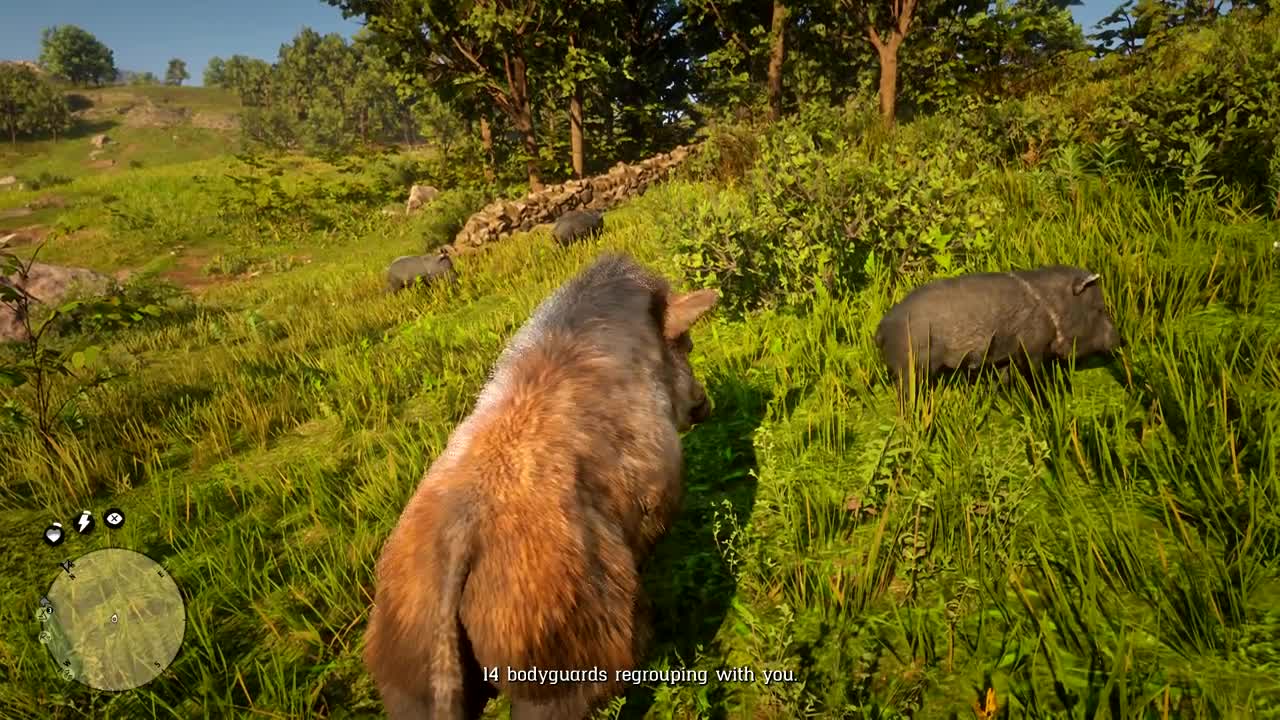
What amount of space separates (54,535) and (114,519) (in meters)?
0.53

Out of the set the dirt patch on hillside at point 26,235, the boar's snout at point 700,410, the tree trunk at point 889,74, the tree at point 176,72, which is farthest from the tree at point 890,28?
the tree at point 176,72

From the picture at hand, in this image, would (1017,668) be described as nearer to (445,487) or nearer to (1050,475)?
(1050,475)

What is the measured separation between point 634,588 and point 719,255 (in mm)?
4022

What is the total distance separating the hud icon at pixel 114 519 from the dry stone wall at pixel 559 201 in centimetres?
939

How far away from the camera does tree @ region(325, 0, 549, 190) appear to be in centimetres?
1490

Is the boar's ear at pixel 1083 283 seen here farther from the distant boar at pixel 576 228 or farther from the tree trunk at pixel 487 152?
the tree trunk at pixel 487 152

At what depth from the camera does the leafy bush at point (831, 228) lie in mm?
4852

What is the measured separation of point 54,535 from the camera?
3768 mm

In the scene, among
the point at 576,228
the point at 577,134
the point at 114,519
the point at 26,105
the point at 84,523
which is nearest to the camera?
the point at 114,519

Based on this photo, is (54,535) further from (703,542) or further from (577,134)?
(577,134)

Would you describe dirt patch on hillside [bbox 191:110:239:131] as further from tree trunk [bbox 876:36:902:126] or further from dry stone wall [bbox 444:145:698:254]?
tree trunk [bbox 876:36:902:126]

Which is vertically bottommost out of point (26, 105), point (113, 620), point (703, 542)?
point (703, 542)

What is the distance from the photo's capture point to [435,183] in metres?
22.8

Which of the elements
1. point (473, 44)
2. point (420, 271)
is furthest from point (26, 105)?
point (420, 271)
